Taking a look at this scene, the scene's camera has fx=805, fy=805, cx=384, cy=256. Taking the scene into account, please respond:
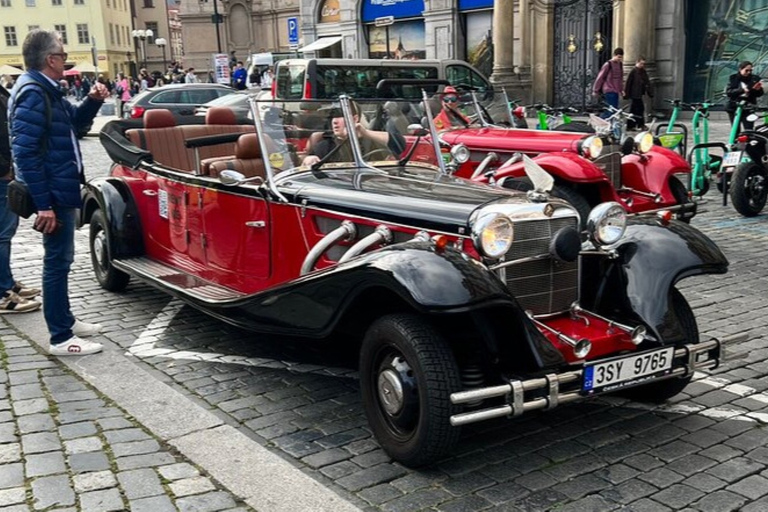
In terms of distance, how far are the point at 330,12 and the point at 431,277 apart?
30.2m

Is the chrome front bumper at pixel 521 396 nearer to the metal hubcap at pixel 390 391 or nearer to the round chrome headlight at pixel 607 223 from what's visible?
the metal hubcap at pixel 390 391

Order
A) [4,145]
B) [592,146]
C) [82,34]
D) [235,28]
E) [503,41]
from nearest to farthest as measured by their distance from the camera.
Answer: [4,145]
[592,146]
[503,41]
[235,28]
[82,34]

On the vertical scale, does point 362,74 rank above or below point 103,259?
above

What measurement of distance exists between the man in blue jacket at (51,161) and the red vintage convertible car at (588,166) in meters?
4.09

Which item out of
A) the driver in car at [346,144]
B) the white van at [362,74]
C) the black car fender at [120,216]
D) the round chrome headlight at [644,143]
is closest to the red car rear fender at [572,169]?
the round chrome headlight at [644,143]

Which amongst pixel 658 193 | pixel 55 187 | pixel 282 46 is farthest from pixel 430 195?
pixel 282 46

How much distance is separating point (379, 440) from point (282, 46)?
2201 inches

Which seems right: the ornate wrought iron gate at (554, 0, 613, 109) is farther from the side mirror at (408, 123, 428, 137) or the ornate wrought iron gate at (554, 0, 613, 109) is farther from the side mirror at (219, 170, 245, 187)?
the side mirror at (219, 170, 245, 187)

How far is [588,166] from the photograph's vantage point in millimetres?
7777

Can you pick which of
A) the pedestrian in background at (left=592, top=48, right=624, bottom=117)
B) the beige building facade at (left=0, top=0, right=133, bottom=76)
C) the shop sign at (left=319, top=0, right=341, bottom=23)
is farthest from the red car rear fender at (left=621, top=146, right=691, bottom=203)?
the beige building facade at (left=0, top=0, right=133, bottom=76)

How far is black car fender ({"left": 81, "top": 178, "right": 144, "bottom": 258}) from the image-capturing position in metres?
6.67

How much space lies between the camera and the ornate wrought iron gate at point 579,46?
69.5 feet

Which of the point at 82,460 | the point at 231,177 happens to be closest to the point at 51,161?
the point at 231,177

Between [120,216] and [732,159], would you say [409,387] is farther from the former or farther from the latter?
[732,159]
